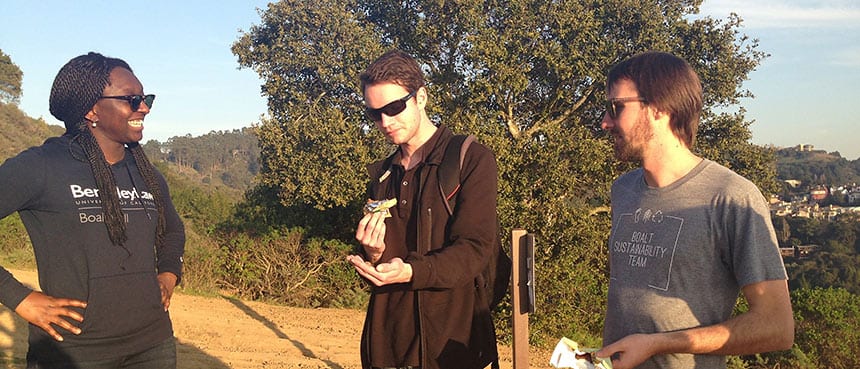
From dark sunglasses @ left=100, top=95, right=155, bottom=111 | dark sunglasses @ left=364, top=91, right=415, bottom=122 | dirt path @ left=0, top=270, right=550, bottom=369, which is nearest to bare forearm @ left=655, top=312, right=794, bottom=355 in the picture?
dark sunglasses @ left=364, top=91, right=415, bottom=122

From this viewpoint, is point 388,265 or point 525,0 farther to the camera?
point 525,0

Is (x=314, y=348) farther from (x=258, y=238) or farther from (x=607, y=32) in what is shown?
(x=607, y=32)

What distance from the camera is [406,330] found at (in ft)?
7.79

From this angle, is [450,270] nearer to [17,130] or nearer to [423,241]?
[423,241]

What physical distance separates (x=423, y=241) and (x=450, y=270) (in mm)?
205

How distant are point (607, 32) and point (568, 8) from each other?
1117mm

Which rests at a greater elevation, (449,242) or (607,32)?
(607,32)

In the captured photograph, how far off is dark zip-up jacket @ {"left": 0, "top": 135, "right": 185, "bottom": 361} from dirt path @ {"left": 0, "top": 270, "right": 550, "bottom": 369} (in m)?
4.38

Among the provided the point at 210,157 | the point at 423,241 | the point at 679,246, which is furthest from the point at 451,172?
the point at 210,157

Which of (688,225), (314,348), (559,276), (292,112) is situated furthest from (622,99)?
(292,112)

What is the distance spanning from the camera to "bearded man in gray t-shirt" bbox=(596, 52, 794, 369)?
1.72 m

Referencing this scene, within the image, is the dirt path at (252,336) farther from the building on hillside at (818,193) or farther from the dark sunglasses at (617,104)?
the building on hillside at (818,193)

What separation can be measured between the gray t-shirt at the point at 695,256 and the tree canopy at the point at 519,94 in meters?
9.03

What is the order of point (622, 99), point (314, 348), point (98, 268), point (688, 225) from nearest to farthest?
point (688, 225) → point (622, 99) → point (98, 268) → point (314, 348)
